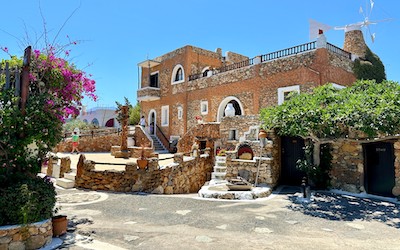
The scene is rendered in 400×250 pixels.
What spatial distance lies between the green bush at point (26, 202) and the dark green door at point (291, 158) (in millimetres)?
9401

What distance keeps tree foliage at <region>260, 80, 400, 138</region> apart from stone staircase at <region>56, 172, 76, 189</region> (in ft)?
27.1

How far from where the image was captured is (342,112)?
784cm

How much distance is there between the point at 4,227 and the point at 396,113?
9.15 metres

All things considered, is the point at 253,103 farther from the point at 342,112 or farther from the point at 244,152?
the point at 342,112

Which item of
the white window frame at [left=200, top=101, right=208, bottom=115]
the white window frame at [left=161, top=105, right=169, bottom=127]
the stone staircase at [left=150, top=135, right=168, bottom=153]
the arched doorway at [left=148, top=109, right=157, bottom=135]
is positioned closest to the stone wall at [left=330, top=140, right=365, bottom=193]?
the white window frame at [left=200, top=101, right=208, bottom=115]

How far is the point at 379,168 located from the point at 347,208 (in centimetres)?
278

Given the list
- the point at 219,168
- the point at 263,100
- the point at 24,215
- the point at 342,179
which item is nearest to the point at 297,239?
the point at 24,215

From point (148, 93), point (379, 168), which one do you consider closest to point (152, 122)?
point (148, 93)

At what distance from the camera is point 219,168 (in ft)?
42.8

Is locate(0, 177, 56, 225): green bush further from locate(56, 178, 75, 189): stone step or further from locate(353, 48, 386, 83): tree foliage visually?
locate(353, 48, 386, 83): tree foliage

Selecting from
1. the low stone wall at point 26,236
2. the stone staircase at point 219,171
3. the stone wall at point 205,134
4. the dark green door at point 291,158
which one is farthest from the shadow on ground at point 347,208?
the stone wall at point 205,134

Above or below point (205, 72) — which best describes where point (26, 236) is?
below

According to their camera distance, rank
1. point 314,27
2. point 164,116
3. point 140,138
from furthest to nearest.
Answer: point 164,116 → point 140,138 → point 314,27

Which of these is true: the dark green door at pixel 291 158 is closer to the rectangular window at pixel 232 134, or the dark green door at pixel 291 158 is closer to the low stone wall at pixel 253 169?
the low stone wall at pixel 253 169
